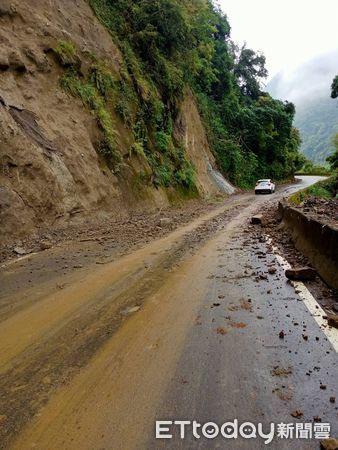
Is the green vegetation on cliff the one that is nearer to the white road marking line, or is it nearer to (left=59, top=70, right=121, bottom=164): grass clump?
(left=59, top=70, right=121, bottom=164): grass clump

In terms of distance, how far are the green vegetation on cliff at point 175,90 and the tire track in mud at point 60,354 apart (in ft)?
40.6

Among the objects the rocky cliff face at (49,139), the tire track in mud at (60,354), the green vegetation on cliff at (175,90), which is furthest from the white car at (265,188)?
the tire track in mud at (60,354)

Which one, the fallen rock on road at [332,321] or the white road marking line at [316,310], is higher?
the fallen rock on road at [332,321]

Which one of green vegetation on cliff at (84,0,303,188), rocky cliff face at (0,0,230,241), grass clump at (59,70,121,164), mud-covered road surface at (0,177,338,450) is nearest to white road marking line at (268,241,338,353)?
mud-covered road surface at (0,177,338,450)

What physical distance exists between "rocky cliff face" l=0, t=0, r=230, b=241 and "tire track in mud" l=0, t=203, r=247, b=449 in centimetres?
490

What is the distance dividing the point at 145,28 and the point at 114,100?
7.07m

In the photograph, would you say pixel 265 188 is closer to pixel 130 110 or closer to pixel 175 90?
pixel 175 90

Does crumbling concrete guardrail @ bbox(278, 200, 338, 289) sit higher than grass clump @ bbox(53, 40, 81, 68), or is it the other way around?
grass clump @ bbox(53, 40, 81, 68)

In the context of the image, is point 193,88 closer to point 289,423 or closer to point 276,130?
point 276,130

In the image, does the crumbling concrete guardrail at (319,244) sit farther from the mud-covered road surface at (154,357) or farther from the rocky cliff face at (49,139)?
the rocky cliff face at (49,139)

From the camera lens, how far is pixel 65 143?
12531 mm

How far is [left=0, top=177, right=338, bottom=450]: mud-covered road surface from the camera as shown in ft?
8.58

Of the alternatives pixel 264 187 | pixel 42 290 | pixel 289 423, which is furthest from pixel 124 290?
pixel 264 187

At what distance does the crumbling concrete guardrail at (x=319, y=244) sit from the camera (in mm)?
5641
